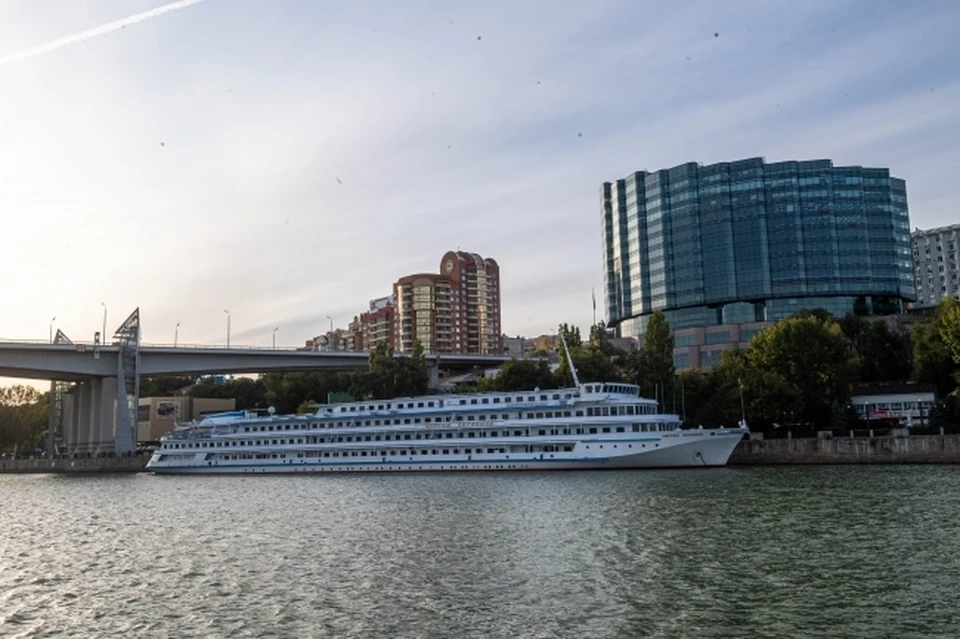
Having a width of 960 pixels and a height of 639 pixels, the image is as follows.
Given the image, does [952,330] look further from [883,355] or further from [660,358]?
[883,355]

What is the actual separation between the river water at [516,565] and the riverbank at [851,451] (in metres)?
14.0

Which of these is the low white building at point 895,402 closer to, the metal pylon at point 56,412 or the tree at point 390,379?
the tree at point 390,379

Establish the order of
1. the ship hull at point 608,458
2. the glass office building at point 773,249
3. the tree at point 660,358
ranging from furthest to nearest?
1. the glass office building at point 773,249
2. the tree at point 660,358
3. the ship hull at point 608,458

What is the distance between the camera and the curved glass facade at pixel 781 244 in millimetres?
136000

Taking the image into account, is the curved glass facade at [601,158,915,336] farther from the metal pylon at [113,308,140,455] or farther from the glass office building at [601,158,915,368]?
the metal pylon at [113,308,140,455]

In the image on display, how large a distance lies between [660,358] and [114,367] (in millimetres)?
68121

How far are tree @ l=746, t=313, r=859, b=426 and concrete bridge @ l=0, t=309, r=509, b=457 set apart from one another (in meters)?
64.9

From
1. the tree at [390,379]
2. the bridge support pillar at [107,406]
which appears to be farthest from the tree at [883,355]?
the bridge support pillar at [107,406]

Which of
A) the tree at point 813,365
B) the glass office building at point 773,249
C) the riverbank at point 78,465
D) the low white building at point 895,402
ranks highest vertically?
the glass office building at point 773,249

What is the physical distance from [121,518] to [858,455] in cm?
5248

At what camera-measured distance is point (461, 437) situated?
7425cm

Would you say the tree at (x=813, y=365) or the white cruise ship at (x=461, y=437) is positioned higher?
the tree at (x=813, y=365)

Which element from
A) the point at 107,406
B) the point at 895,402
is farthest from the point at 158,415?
the point at 895,402

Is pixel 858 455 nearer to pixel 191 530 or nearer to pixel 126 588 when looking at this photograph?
pixel 191 530
